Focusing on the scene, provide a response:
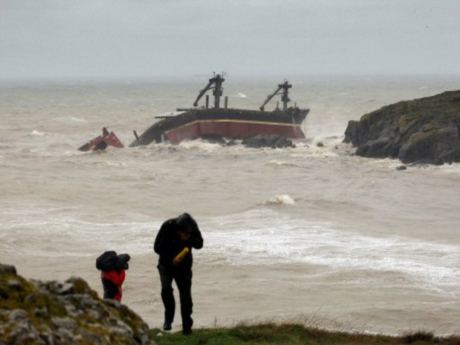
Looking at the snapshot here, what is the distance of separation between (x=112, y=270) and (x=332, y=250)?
1048 centimetres

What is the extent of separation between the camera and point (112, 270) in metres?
8.86

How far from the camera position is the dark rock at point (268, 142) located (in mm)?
50688

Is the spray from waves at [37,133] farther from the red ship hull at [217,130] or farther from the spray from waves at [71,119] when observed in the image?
the red ship hull at [217,130]

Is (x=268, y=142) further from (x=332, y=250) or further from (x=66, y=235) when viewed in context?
(x=332, y=250)

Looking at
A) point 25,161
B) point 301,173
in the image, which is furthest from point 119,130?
point 301,173

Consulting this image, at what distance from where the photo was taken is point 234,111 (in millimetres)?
52094

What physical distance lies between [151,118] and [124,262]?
77974mm

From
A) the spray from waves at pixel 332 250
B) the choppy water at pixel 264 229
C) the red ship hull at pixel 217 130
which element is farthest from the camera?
the red ship hull at pixel 217 130

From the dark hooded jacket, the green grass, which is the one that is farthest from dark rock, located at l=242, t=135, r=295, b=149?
the dark hooded jacket

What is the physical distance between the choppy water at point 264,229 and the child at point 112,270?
414 cm

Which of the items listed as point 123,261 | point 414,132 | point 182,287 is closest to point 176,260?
point 182,287

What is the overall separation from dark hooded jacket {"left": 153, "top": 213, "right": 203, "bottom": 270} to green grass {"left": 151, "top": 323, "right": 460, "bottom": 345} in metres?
0.78

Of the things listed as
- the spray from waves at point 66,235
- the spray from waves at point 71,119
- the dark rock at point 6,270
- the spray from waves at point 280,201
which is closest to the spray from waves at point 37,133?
the spray from waves at point 71,119

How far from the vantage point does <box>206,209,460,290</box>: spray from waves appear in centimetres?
1703
